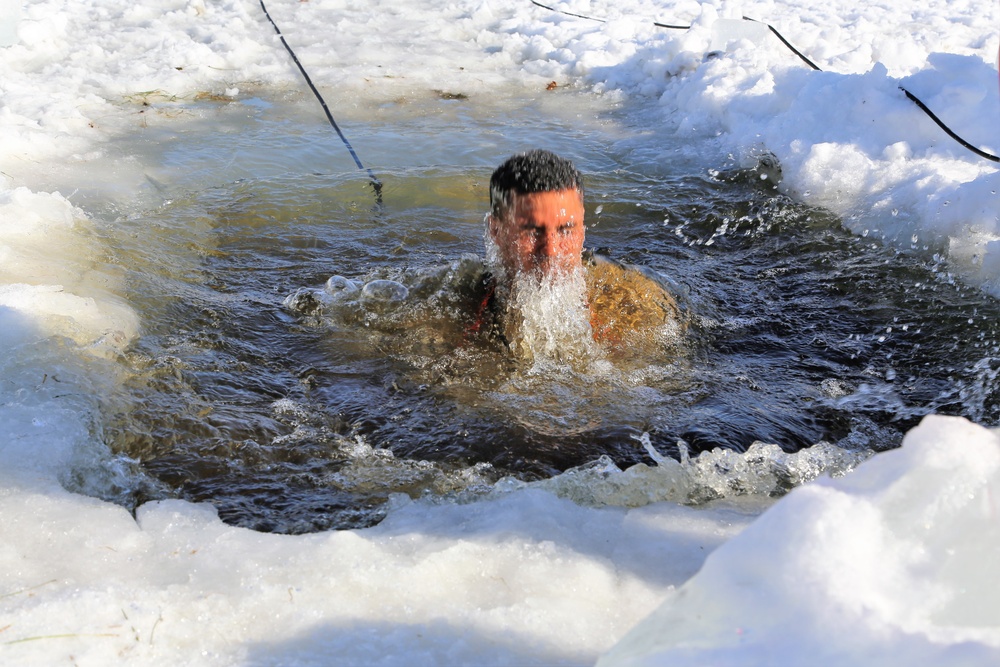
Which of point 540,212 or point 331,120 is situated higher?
point 540,212

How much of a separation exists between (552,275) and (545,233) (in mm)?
201

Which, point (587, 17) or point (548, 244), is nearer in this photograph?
point (548, 244)

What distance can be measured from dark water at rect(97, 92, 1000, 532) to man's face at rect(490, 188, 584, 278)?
1.36ft

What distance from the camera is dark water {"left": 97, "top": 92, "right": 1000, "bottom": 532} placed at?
2.83 metres

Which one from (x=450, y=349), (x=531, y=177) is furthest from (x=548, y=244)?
(x=450, y=349)

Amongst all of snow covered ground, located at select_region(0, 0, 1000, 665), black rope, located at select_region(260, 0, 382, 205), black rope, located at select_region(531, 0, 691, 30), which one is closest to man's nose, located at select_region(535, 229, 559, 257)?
snow covered ground, located at select_region(0, 0, 1000, 665)

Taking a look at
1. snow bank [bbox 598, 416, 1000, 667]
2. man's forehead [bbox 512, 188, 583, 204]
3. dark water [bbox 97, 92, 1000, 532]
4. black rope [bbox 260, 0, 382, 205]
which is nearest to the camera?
snow bank [bbox 598, 416, 1000, 667]

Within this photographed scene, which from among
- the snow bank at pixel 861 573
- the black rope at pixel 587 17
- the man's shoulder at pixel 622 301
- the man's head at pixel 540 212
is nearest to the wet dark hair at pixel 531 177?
the man's head at pixel 540 212

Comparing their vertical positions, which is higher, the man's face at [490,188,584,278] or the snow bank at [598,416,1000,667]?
the snow bank at [598,416,1000,667]

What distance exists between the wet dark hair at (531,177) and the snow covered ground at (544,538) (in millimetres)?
1381

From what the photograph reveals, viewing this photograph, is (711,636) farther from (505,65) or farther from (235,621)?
(505,65)

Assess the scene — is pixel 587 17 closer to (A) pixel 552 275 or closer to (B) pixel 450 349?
(A) pixel 552 275

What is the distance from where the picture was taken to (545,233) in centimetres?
346

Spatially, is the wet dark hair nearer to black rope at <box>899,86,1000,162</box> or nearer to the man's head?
the man's head
